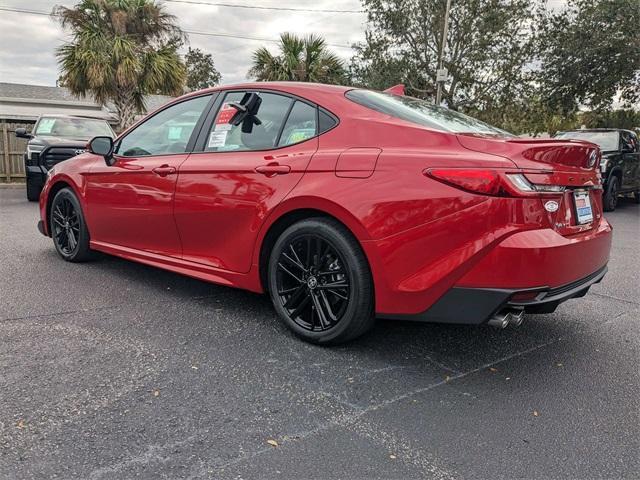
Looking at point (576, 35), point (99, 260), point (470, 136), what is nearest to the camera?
point (470, 136)

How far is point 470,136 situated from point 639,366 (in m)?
1.65

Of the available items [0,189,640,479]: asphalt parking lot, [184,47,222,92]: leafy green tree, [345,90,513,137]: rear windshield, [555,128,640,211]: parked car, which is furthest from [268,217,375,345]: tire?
[184,47,222,92]: leafy green tree

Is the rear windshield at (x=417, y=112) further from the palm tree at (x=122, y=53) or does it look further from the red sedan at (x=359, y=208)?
the palm tree at (x=122, y=53)

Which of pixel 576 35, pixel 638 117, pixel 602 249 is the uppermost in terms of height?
pixel 576 35

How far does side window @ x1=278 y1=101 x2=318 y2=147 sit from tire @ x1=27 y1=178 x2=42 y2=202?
332 inches

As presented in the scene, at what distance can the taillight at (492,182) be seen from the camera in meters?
2.50

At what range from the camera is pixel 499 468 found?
2.06 m

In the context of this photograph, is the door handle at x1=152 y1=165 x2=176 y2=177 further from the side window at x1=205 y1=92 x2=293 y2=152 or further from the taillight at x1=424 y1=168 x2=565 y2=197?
the taillight at x1=424 y1=168 x2=565 y2=197

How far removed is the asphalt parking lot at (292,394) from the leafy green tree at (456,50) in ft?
58.2

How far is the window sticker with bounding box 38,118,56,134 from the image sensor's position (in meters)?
10.6

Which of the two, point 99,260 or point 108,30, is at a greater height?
point 108,30

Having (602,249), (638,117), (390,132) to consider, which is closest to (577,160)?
(602,249)

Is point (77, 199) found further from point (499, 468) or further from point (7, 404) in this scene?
point (499, 468)

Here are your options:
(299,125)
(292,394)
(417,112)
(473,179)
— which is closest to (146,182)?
(299,125)
